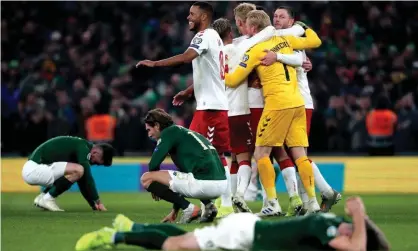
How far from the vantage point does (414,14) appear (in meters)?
25.1

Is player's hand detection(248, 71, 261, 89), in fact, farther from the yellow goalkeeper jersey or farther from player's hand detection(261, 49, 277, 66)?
player's hand detection(261, 49, 277, 66)

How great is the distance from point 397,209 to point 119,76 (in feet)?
38.4

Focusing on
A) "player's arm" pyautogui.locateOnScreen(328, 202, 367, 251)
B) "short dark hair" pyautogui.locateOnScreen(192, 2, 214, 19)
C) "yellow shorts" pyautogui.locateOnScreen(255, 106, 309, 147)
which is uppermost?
"short dark hair" pyautogui.locateOnScreen(192, 2, 214, 19)

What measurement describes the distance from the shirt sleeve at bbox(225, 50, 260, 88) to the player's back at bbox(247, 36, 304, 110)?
0.02 meters

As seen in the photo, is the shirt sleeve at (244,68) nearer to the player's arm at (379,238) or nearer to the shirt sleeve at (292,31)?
the shirt sleeve at (292,31)

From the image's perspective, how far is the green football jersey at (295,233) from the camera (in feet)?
25.3

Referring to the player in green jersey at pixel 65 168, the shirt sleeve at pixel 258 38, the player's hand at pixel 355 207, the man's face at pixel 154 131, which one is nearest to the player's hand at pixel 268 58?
the shirt sleeve at pixel 258 38

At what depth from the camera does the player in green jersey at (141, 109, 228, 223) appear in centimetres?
1066

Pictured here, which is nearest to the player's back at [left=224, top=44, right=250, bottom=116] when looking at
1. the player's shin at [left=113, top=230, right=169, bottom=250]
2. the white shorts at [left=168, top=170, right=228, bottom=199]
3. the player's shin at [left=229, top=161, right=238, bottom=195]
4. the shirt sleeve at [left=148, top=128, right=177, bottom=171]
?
the player's shin at [left=229, top=161, right=238, bottom=195]

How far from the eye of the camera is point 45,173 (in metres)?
13.5

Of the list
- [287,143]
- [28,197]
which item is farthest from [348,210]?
[28,197]

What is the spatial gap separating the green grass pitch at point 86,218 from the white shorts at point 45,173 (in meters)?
0.39

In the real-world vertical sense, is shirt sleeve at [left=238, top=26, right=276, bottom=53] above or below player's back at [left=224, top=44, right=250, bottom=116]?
above

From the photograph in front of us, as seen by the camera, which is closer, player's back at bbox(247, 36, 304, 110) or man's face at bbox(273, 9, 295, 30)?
player's back at bbox(247, 36, 304, 110)
